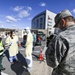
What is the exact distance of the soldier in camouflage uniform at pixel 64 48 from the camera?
1.86 meters

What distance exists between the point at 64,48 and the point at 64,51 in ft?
0.12

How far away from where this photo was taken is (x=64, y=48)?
1850mm

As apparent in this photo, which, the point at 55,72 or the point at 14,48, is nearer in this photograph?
the point at 55,72

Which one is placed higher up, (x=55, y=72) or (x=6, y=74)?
(x=55, y=72)

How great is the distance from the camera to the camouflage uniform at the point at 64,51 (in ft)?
6.10

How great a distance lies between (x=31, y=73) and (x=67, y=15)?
4.96 m

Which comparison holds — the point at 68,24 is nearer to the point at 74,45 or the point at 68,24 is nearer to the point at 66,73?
the point at 74,45

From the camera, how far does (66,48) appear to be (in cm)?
186

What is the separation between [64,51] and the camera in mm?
1862

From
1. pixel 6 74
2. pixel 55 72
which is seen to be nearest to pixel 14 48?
pixel 6 74

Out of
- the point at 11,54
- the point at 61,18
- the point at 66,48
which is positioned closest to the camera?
the point at 66,48

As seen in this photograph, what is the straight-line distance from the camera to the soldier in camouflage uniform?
6.11 feet

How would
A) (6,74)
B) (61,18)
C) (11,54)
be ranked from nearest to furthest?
(61,18) → (6,74) → (11,54)

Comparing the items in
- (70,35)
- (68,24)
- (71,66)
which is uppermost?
(68,24)
